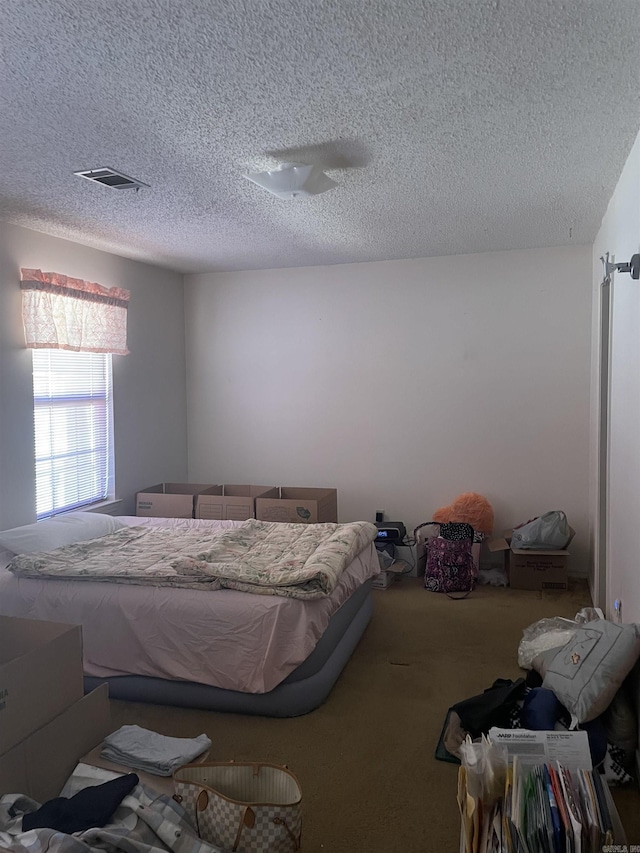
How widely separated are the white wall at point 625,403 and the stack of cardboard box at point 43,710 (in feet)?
6.63

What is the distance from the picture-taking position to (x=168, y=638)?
2.89 metres

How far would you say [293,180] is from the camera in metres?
2.88

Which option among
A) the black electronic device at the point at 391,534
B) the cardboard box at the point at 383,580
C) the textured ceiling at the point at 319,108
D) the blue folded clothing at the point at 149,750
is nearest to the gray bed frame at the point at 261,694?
the blue folded clothing at the point at 149,750

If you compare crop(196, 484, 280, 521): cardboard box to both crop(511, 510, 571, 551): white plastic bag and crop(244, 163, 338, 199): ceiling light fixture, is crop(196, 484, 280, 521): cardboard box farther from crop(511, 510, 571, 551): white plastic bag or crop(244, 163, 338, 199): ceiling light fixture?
crop(244, 163, 338, 199): ceiling light fixture

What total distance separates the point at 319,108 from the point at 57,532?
107 inches

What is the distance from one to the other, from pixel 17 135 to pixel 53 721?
7.03 feet

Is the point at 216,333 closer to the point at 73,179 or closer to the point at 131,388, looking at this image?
the point at 131,388

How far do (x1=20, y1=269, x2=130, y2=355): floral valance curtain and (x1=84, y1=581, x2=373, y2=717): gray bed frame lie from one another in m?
2.07

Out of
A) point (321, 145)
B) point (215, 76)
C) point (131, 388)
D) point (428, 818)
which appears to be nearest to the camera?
point (215, 76)

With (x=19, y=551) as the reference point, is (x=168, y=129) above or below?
above

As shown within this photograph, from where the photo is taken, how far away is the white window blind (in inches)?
157

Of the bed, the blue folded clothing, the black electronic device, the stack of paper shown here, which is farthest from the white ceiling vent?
the black electronic device

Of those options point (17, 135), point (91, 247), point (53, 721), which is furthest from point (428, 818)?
point (91, 247)

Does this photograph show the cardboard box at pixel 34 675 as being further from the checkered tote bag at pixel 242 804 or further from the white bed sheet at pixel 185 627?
the white bed sheet at pixel 185 627
